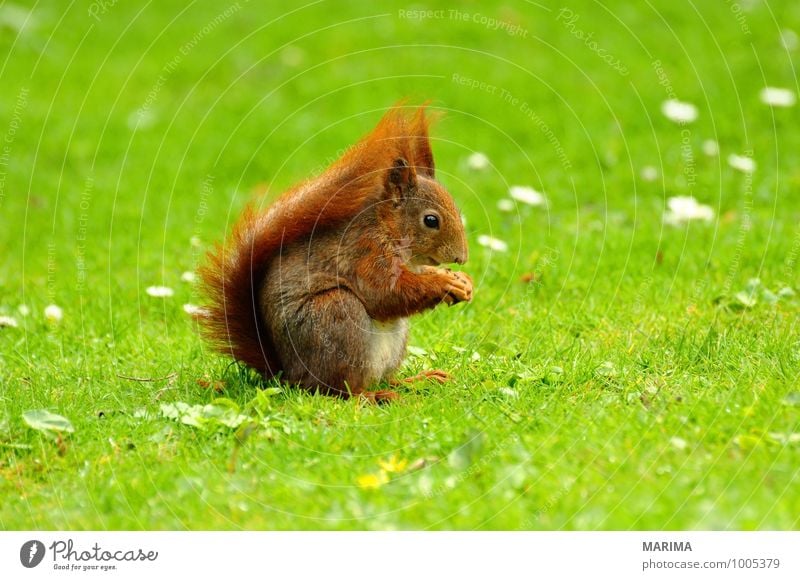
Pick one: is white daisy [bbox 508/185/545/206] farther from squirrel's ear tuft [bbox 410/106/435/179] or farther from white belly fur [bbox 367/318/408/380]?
white belly fur [bbox 367/318/408/380]

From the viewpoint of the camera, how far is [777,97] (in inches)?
261

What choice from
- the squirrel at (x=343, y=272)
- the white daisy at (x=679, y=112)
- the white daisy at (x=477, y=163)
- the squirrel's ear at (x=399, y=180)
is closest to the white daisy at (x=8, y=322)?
the squirrel at (x=343, y=272)

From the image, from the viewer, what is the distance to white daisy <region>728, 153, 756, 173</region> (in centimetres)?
573

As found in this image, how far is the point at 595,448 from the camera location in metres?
2.89

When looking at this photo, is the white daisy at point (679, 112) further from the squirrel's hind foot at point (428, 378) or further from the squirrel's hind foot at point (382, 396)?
the squirrel's hind foot at point (382, 396)

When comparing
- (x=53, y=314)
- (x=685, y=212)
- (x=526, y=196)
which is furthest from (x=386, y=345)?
(x=685, y=212)

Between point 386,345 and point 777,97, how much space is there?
415cm

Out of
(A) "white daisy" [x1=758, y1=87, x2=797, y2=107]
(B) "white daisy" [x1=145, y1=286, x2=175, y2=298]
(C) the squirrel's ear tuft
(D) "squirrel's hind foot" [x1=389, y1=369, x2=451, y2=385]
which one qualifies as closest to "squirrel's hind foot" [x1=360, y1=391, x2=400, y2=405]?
Result: (D) "squirrel's hind foot" [x1=389, y1=369, x2=451, y2=385]

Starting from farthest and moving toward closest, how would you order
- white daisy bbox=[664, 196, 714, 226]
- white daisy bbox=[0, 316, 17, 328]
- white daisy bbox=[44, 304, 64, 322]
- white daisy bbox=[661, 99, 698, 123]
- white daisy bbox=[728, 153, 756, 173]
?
white daisy bbox=[661, 99, 698, 123]
white daisy bbox=[728, 153, 756, 173]
white daisy bbox=[664, 196, 714, 226]
white daisy bbox=[44, 304, 64, 322]
white daisy bbox=[0, 316, 17, 328]

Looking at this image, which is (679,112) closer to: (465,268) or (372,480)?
(465,268)

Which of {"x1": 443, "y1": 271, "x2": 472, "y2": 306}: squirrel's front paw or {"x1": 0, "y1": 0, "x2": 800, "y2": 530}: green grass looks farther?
{"x1": 443, "y1": 271, "x2": 472, "y2": 306}: squirrel's front paw

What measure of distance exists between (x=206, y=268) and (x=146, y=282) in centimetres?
161

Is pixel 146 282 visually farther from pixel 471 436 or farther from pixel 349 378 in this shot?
pixel 471 436
